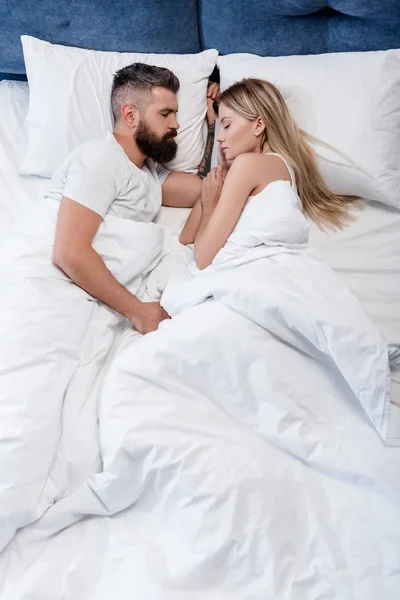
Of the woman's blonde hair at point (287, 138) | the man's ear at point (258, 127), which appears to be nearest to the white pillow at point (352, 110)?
the woman's blonde hair at point (287, 138)

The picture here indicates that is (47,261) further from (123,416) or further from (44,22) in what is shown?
(44,22)

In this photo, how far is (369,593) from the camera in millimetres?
921

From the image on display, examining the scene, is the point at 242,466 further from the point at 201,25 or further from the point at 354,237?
the point at 201,25

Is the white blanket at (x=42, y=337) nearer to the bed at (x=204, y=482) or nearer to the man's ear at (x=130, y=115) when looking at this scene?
the bed at (x=204, y=482)

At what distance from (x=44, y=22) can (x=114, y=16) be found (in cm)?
24

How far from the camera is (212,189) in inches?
64.0

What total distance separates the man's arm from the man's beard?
304 millimetres

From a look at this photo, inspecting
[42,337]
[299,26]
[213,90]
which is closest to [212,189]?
[213,90]

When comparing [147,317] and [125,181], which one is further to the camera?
[125,181]

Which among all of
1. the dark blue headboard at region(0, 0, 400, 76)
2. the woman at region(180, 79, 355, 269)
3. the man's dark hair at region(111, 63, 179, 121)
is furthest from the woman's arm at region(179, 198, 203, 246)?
the dark blue headboard at region(0, 0, 400, 76)

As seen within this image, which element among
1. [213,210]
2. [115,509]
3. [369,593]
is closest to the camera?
[369,593]

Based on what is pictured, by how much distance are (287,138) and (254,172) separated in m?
0.20

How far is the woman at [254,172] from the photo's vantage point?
1451 millimetres

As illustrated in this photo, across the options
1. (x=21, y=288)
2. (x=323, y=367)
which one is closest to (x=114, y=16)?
(x=21, y=288)
